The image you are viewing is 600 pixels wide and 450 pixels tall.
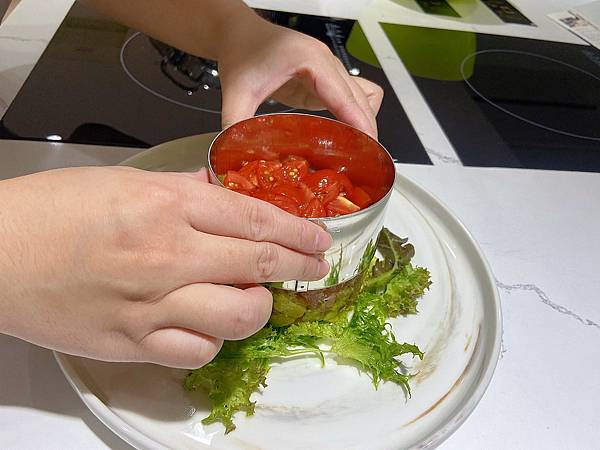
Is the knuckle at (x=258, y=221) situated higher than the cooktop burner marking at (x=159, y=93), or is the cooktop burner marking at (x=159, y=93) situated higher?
the knuckle at (x=258, y=221)

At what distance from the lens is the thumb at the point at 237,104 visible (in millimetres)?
797

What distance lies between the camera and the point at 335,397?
0.66m

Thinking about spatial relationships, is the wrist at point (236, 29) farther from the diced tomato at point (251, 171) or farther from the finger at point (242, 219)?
the finger at point (242, 219)

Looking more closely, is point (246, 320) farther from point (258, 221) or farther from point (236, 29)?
point (236, 29)

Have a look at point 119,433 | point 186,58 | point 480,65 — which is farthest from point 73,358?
point 480,65

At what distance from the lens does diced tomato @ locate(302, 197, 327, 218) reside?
0.69 m

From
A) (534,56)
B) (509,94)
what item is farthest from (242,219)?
(534,56)

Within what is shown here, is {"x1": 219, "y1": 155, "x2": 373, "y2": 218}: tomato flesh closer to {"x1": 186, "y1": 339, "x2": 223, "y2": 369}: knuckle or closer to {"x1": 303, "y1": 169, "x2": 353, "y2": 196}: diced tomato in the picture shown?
{"x1": 303, "y1": 169, "x2": 353, "y2": 196}: diced tomato

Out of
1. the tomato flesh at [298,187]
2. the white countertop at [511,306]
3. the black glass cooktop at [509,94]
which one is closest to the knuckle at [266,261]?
the tomato flesh at [298,187]

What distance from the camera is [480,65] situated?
1531 millimetres

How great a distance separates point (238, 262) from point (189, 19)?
1.91 feet

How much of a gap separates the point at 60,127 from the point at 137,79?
24cm

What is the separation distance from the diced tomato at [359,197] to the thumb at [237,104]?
0.58 feet

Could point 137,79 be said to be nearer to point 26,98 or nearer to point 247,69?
point 26,98
